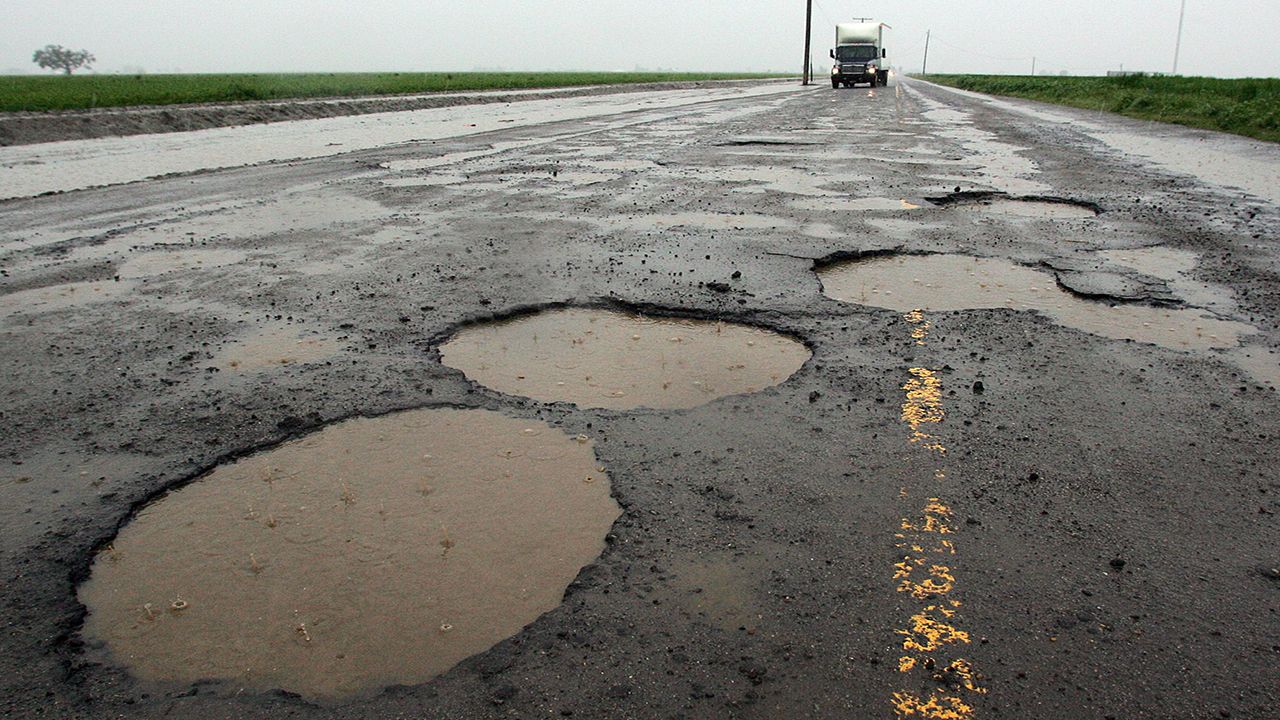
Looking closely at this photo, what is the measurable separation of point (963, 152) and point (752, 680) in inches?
546

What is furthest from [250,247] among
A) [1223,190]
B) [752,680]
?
[1223,190]

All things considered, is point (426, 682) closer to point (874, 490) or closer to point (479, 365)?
point (874, 490)

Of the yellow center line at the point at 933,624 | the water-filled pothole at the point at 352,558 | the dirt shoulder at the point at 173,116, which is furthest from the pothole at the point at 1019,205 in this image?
the dirt shoulder at the point at 173,116

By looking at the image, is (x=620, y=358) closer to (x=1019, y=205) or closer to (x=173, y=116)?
(x=1019, y=205)

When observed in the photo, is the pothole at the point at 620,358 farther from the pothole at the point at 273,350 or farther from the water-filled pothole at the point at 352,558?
the pothole at the point at 273,350

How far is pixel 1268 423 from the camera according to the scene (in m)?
3.51

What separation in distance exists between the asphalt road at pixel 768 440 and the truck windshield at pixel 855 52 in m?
45.4

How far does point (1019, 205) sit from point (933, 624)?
761 cm

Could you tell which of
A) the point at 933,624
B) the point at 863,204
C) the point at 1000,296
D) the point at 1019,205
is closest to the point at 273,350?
the point at 933,624

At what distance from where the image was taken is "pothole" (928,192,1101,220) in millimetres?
8219

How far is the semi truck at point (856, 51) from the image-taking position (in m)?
49.9

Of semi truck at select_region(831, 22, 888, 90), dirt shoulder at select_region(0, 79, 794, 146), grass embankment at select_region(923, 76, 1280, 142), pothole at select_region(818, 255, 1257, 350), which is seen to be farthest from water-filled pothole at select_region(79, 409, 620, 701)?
semi truck at select_region(831, 22, 888, 90)

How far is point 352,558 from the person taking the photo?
263 cm

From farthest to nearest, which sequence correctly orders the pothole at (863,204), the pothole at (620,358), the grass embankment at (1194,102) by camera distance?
the grass embankment at (1194,102)
the pothole at (863,204)
the pothole at (620,358)
